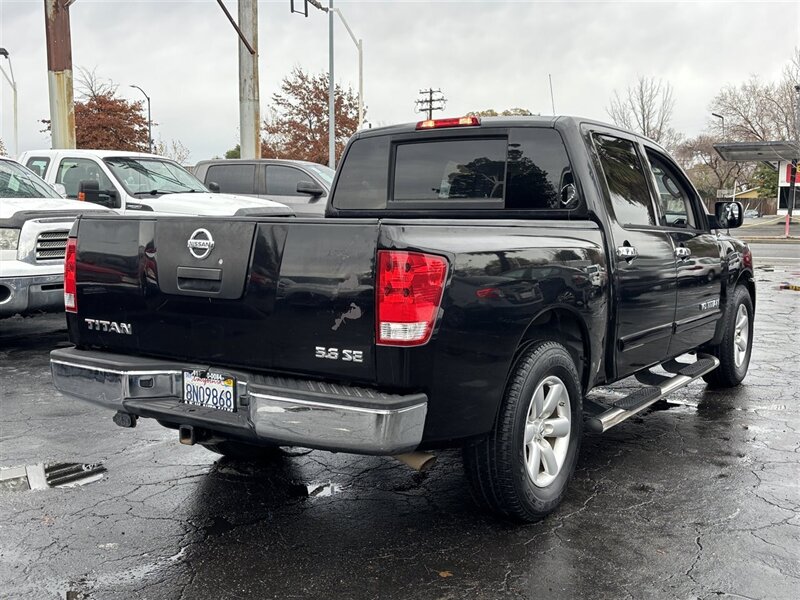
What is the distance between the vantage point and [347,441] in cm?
309

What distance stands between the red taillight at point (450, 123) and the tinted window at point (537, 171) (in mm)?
243

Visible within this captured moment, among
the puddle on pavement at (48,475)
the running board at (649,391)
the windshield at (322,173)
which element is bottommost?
the puddle on pavement at (48,475)

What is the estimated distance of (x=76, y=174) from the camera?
1112 cm

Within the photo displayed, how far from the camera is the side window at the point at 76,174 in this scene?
10.8 metres

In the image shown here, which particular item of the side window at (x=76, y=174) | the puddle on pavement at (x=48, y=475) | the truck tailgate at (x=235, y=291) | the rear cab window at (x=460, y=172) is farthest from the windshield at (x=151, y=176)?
the truck tailgate at (x=235, y=291)

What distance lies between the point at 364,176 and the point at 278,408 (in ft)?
7.63

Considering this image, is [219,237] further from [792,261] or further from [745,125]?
[745,125]

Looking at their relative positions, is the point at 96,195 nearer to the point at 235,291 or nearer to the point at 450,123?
the point at 450,123

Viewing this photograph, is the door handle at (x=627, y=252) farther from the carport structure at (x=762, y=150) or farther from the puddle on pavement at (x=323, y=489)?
the carport structure at (x=762, y=150)

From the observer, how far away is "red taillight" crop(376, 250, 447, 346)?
3.11m

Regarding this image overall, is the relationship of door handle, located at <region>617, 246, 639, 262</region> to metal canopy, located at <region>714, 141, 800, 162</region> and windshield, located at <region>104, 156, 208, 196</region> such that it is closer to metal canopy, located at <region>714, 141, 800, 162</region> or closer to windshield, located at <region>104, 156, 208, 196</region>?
windshield, located at <region>104, 156, 208, 196</region>

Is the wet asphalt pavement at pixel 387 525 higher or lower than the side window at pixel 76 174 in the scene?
lower

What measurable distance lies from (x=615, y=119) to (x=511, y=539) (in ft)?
150

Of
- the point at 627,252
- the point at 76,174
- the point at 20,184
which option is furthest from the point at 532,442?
the point at 76,174
